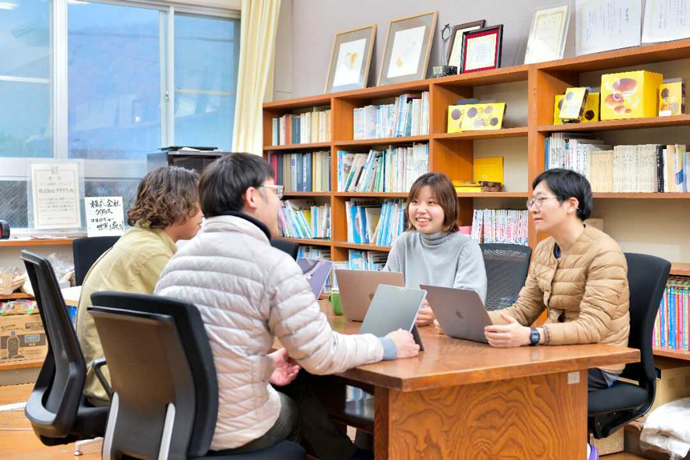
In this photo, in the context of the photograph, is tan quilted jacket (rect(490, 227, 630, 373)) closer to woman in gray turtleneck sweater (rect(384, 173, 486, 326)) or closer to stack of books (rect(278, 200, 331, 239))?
woman in gray turtleneck sweater (rect(384, 173, 486, 326))

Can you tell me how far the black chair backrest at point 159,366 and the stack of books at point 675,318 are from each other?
2436mm

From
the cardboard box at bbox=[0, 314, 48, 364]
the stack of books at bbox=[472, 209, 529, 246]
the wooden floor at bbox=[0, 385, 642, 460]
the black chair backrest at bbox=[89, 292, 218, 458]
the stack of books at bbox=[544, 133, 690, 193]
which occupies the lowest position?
the wooden floor at bbox=[0, 385, 642, 460]

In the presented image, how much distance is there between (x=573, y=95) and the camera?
418 centimetres

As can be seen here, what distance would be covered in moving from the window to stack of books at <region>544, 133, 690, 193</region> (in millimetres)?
3189

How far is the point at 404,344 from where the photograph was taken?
89.4 inches

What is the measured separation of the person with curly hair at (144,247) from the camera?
2.76m

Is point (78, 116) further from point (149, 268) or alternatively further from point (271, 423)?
point (271, 423)

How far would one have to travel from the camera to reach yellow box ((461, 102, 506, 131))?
4.64 metres

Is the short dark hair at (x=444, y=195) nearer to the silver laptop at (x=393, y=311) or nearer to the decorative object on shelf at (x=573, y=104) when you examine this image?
the silver laptop at (x=393, y=311)

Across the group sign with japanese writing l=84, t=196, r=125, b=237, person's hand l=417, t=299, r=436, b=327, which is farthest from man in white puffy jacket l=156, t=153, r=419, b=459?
sign with japanese writing l=84, t=196, r=125, b=237

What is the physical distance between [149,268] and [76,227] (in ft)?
10.8

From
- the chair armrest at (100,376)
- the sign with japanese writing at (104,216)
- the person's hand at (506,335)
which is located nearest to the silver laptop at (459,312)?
the person's hand at (506,335)

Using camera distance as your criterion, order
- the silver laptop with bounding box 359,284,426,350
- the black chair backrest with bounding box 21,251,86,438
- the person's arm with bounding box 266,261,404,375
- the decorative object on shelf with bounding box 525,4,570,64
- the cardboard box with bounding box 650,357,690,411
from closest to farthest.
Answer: the person's arm with bounding box 266,261,404,375 → the silver laptop with bounding box 359,284,426,350 → the black chair backrest with bounding box 21,251,86,438 → the cardboard box with bounding box 650,357,690,411 → the decorative object on shelf with bounding box 525,4,570,64

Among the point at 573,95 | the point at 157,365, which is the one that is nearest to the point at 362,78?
the point at 573,95
